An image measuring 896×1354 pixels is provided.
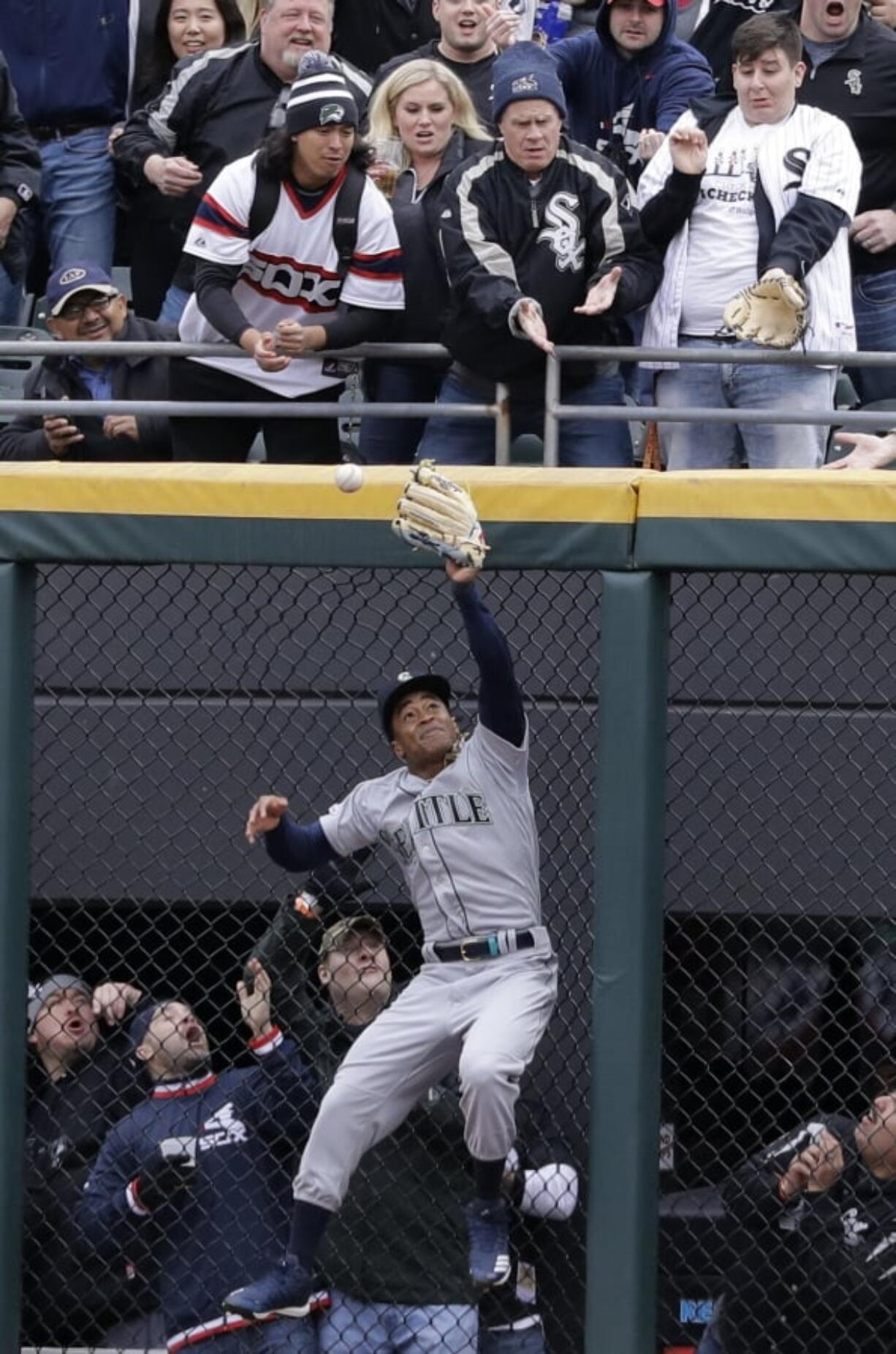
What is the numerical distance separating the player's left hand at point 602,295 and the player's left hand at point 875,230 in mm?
1058

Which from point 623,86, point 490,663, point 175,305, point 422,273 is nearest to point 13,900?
point 490,663

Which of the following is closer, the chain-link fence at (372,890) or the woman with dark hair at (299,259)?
the chain-link fence at (372,890)

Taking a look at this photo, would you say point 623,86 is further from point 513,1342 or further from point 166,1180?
point 513,1342

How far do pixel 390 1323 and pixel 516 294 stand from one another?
2.68m

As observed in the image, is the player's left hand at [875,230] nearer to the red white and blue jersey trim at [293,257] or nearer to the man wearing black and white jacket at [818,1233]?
the red white and blue jersey trim at [293,257]

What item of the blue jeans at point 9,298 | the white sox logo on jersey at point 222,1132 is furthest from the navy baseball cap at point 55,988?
the blue jeans at point 9,298

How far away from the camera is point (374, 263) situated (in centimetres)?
567

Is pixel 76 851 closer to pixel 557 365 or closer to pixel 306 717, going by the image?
pixel 306 717

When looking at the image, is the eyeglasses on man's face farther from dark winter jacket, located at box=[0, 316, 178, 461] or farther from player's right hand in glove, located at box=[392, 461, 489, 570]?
player's right hand in glove, located at box=[392, 461, 489, 570]

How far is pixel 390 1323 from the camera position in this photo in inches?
210

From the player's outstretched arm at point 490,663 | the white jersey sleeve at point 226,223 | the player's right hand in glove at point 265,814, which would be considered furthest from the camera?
the white jersey sleeve at point 226,223

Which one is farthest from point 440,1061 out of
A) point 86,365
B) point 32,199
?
point 32,199

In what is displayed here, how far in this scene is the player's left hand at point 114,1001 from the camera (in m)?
5.57

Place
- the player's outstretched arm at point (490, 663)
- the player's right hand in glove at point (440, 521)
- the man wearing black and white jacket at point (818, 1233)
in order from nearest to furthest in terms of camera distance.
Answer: the player's right hand in glove at point (440, 521), the player's outstretched arm at point (490, 663), the man wearing black and white jacket at point (818, 1233)
